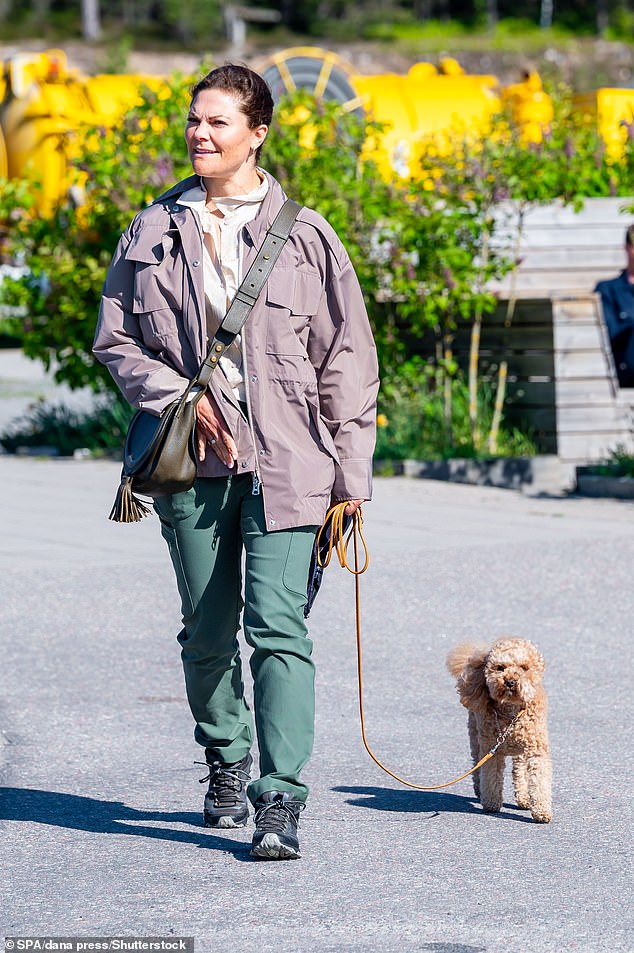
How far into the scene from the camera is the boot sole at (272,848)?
14.0 ft

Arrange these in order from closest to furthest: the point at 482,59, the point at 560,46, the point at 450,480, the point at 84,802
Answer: the point at 84,802
the point at 450,480
the point at 482,59
the point at 560,46

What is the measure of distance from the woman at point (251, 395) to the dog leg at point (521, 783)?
2.26 feet

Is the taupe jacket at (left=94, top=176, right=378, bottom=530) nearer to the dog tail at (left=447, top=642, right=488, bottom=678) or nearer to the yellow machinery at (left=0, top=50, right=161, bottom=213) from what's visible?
the dog tail at (left=447, top=642, right=488, bottom=678)

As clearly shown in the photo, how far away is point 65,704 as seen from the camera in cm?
629

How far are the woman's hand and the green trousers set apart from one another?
10cm

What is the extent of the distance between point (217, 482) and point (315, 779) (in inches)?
50.5

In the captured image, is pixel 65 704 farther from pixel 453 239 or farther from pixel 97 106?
pixel 97 106

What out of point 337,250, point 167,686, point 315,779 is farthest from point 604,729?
point 337,250

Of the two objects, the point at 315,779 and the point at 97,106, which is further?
the point at 97,106

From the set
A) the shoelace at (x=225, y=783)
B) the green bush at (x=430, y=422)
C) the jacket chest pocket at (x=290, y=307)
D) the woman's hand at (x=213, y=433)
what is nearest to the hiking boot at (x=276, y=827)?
the shoelace at (x=225, y=783)

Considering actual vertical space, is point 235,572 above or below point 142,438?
below

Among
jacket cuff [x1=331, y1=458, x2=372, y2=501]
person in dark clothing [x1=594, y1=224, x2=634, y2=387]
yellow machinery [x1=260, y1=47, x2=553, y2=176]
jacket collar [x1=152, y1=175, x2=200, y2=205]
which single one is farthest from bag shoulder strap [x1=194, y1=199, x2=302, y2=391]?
yellow machinery [x1=260, y1=47, x2=553, y2=176]

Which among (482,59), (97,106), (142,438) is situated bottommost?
(142,438)

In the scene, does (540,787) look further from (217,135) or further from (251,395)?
(217,135)
